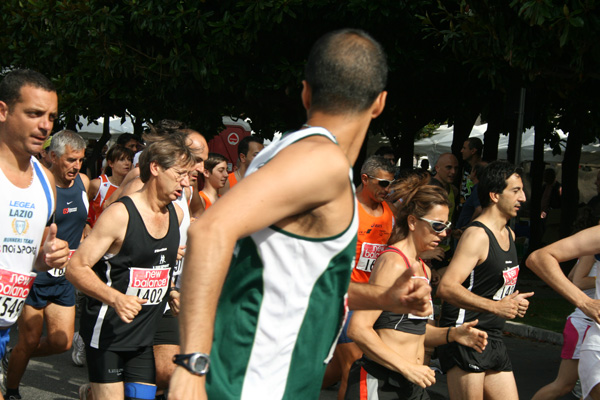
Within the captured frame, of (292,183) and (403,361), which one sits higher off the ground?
(292,183)

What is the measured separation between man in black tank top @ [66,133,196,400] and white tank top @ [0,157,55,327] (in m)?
0.36

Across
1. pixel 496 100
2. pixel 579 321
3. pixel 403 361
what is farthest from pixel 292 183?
pixel 496 100

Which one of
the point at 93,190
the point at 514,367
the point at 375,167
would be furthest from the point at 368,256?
the point at 93,190

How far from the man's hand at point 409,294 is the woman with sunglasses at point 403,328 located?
1497mm

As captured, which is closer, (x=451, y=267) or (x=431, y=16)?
(x=451, y=267)

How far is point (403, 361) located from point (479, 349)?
534 millimetres

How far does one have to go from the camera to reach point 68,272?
13.9ft

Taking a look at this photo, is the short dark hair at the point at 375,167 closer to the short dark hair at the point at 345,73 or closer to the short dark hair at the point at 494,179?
the short dark hair at the point at 494,179

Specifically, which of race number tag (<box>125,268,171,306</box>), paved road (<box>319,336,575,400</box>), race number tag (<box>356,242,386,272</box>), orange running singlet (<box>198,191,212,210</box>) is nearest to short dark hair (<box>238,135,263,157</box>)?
orange running singlet (<box>198,191,212,210</box>)

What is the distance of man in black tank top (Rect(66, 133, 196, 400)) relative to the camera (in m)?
4.32

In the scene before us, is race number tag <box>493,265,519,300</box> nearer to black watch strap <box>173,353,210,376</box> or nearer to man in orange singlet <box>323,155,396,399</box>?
man in orange singlet <box>323,155,396,399</box>

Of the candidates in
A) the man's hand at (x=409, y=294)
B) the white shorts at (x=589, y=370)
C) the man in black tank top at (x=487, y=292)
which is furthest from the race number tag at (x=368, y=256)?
the man's hand at (x=409, y=294)

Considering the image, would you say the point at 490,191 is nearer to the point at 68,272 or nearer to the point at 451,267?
the point at 451,267

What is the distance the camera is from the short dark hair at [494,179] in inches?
198
